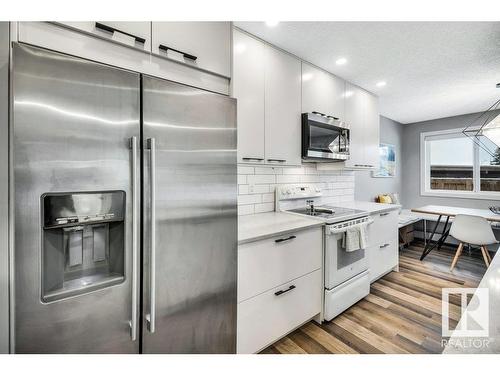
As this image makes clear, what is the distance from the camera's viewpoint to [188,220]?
3.79ft

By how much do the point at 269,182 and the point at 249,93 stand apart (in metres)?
0.91

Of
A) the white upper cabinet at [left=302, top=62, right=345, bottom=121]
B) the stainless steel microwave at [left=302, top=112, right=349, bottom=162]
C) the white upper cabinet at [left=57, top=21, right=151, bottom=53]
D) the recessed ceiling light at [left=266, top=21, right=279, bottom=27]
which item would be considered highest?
the recessed ceiling light at [left=266, top=21, right=279, bottom=27]

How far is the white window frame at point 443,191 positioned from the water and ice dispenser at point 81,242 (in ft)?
18.3

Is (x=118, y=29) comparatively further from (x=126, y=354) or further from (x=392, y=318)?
(x=392, y=318)

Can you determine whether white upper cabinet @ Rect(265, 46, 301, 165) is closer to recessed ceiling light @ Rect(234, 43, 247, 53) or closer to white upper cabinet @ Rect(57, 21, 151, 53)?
recessed ceiling light @ Rect(234, 43, 247, 53)

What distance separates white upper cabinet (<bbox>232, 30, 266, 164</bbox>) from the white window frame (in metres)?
4.39

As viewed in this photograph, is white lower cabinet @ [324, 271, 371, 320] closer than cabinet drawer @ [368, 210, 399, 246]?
Yes

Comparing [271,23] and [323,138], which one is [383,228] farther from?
[271,23]

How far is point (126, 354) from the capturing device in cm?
102

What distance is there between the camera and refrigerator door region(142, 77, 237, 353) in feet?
3.45

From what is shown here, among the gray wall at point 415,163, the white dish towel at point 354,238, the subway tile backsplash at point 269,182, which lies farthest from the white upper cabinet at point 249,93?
the gray wall at point 415,163

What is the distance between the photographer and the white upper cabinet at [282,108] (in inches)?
79.4

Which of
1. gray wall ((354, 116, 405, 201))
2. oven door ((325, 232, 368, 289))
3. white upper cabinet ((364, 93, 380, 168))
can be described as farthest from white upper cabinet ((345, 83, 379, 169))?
oven door ((325, 232, 368, 289))
